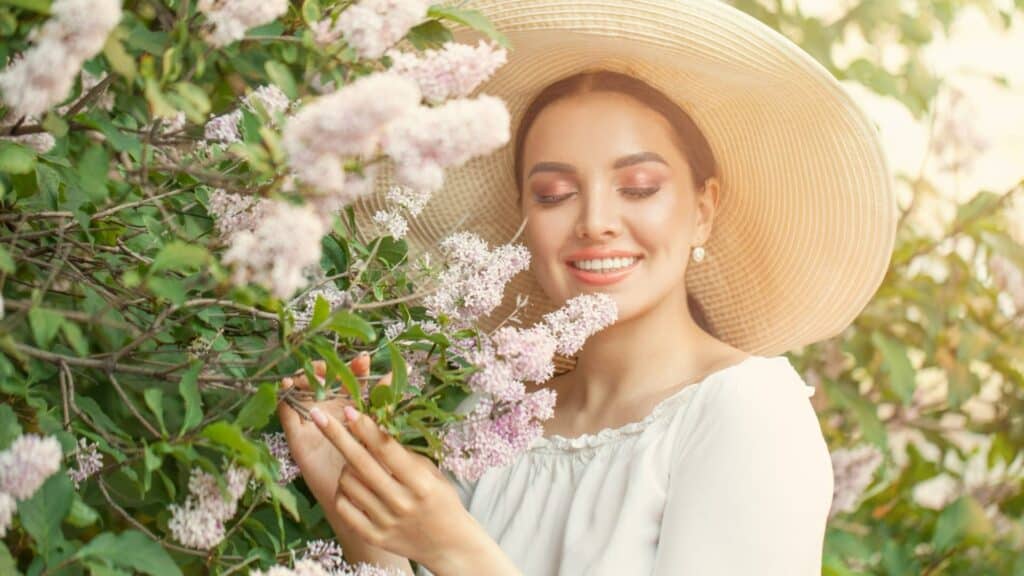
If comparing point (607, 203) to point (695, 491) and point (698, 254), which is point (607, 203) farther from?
point (695, 491)

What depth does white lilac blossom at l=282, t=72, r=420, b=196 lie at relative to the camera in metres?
0.96

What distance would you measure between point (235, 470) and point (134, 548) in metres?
0.11

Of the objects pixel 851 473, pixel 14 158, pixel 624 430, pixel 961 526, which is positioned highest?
pixel 14 158

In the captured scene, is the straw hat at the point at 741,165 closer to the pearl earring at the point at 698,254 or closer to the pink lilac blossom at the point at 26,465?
the pearl earring at the point at 698,254

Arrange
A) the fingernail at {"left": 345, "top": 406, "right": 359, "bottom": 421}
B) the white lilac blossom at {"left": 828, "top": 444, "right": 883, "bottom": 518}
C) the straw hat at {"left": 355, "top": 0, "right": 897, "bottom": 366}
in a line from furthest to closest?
1. the white lilac blossom at {"left": 828, "top": 444, "right": 883, "bottom": 518}
2. the straw hat at {"left": 355, "top": 0, "right": 897, "bottom": 366}
3. the fingernail at {"left": 345, "top": 406, "right": 359, "bottom": 421}

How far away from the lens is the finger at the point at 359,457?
55.2 inches

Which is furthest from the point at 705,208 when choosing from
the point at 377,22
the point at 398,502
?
the point at 377,22

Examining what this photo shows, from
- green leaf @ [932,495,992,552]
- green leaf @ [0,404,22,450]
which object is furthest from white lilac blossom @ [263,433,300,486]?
green leaf @ [932,495,992,552]

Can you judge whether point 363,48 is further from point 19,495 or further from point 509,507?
point 509,507

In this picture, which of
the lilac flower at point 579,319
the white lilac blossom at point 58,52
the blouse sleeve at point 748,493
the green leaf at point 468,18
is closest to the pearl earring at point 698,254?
the blouse sleeve at point 748,493

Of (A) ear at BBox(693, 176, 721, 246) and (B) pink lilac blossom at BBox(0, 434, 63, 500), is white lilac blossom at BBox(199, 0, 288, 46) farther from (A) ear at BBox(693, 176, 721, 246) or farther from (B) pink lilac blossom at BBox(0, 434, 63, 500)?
(A) ear at BBox(693, 176, 721, 246)

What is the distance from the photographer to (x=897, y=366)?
2.71 metres

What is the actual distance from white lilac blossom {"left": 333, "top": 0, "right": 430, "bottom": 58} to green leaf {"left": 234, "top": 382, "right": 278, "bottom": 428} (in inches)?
12.0

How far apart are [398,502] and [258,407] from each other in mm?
289
